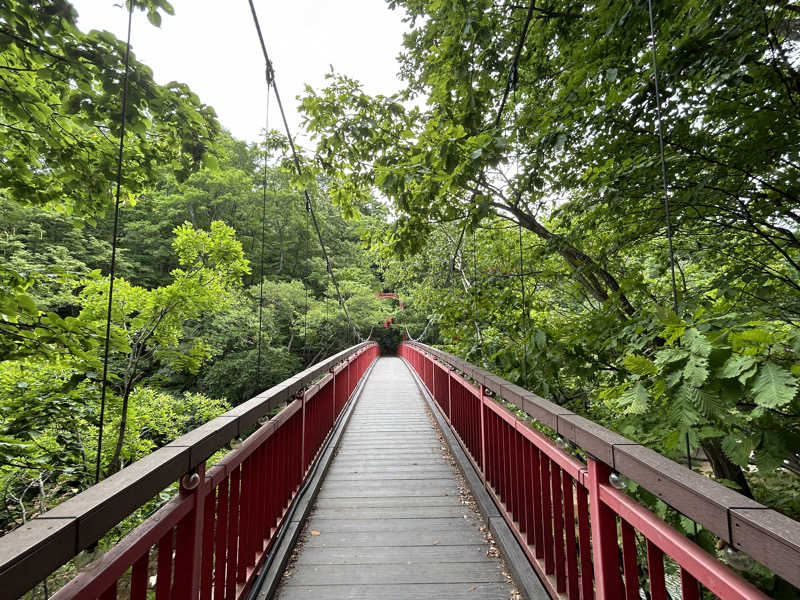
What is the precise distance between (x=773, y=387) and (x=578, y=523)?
724 millimetres

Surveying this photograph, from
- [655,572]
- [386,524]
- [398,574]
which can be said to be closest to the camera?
[655,572]

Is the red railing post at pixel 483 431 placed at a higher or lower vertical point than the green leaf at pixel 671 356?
lower

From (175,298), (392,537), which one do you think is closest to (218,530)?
(392,537)

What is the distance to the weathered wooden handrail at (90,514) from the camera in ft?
1.83

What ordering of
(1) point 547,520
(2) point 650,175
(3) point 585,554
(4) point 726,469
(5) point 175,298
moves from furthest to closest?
(5) point 175,298
(4) point 726,469
(2) point 650,175
(1) point 547,520
(3) point 585,554

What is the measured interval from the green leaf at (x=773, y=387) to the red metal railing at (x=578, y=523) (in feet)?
1.00

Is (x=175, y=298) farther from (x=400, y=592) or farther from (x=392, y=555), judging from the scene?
(x=400, y=592)

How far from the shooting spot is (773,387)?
0.92 meters

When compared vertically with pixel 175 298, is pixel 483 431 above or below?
below

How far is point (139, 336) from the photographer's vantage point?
716 centimetres

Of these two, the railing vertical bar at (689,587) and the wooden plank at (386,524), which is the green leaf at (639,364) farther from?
the wooden plank at (386,524)

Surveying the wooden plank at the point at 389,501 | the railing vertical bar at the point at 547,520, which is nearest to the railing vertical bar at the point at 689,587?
the railing vertical bar at the point at 547,520

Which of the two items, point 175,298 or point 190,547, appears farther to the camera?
point 175,298

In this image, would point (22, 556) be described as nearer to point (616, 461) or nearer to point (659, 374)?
point (616, 461)
